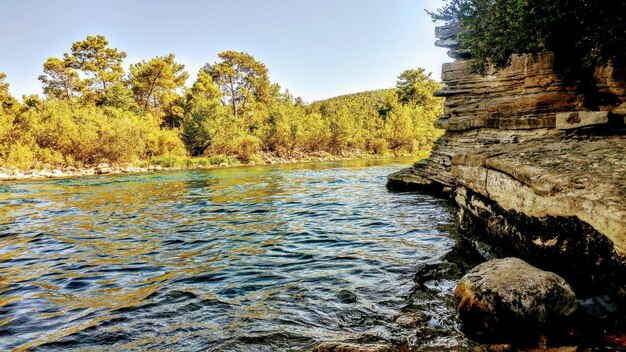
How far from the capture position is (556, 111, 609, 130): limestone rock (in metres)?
7.05

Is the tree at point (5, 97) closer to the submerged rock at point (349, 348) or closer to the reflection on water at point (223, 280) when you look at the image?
the reflection on water at point (223, 280)

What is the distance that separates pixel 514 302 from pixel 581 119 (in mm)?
5890

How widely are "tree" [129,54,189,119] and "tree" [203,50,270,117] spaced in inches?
294

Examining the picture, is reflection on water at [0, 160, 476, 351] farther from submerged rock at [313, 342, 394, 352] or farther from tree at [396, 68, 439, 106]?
tree at [396, 68, 439, 106]

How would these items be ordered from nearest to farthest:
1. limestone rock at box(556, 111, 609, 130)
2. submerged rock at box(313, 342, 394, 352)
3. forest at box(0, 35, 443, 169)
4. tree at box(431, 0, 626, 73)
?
submerged rock at box(313, 342, 394, 352), limestone rock at box(556, 111, 609, 130), tree at box(431, 0, 626, 73), forest at box(0, 35, 443, 169)

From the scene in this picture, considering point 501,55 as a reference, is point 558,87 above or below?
below

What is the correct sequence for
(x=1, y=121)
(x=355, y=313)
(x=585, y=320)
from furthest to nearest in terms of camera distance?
(x=1, y=121)
(x=355, y=313)
(x=585, y=320)

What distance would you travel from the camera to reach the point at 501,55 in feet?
39.9

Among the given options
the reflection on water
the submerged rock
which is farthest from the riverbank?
the submerged rock

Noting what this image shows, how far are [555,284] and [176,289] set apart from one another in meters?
4.67

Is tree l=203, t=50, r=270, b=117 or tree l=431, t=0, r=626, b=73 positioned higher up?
tree l=203, t=50, r=270, b=117

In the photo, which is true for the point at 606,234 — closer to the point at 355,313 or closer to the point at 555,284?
the point at 555,284

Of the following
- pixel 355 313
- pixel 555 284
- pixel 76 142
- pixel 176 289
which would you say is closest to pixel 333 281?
pixel 355 313

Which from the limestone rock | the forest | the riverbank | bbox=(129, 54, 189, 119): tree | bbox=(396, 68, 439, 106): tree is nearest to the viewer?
the limestone rock
